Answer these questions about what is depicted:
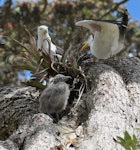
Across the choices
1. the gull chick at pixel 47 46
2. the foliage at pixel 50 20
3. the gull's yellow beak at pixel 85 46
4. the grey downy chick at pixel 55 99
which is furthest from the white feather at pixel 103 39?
the foliage at pixel 50 20

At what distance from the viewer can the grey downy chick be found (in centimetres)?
385

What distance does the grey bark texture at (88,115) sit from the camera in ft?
10.3

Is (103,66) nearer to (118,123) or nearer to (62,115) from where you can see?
(62,115)

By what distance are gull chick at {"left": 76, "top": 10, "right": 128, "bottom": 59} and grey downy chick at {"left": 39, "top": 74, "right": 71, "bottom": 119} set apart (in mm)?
941

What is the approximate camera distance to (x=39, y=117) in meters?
3.38

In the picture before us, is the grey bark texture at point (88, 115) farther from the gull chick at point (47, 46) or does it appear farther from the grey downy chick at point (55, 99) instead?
the gull chick at point (47, 46)

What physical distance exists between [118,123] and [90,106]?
437 mm

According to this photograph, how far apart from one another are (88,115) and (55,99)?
1.37ft

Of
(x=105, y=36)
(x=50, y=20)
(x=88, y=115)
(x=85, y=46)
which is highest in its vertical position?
(x=105, y=36)

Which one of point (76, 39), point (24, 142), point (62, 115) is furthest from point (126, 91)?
point (76, 39)

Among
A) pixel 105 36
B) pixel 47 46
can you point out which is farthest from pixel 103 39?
pixel 47 46

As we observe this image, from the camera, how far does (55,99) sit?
3.89 metres

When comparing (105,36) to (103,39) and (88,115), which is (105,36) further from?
(88,115)

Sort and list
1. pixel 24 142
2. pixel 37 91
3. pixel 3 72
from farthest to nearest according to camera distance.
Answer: pixel 3 72, pixel 37 91, pixel 24 142
